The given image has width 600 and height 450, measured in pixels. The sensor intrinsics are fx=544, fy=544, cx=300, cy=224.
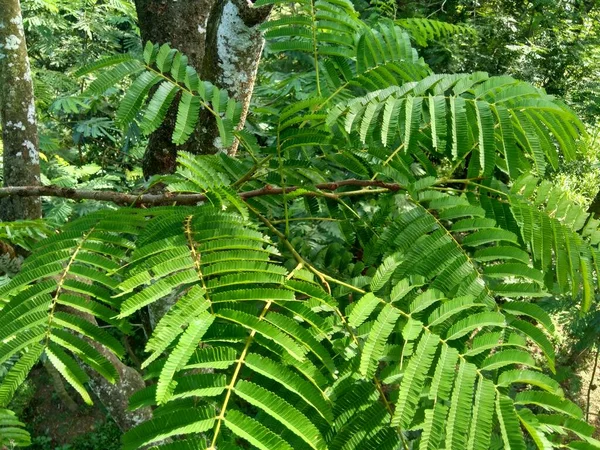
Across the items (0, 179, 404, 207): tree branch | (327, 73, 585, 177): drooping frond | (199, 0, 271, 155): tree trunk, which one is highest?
(199, 0, 271, 155): tree trunk

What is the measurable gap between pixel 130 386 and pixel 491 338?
208 cm

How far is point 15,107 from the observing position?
2.98 m

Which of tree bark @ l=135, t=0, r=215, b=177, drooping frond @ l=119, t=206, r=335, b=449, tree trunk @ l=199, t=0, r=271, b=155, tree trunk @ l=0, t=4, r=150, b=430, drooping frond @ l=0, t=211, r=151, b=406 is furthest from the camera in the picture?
tree trunk @ l=0, t=4, r=150, b=430

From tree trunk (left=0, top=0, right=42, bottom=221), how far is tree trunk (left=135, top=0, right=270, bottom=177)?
4.02 feet

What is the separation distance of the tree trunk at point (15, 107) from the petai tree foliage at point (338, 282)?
2023mm

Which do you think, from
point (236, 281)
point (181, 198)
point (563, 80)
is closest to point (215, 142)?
point (181, 198)

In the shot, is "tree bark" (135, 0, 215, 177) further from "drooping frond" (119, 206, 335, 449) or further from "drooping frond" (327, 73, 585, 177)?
"drooping frond" (119, 206, 335, 449)

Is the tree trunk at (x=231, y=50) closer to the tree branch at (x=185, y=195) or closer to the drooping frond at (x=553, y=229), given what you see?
the tree branch at (x=185, y=195)

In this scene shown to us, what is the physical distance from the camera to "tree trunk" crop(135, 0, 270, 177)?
5.91 feet

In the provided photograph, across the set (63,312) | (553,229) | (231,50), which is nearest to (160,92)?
(63,312)

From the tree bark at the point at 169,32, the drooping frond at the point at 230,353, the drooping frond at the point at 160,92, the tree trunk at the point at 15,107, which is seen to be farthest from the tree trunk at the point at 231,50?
the tree trunk at the point at 15,107

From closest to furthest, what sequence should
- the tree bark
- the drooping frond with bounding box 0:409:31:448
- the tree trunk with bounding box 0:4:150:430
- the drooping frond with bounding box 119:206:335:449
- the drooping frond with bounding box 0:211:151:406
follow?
1. the drooping frond with bounding box 119:206:335:449
2. the drooping frond with bounding box 0:211:151:406
3. the drooping frond with bounding box 0:409:31:448
4. the tree bark
5. the tree trunk with bounding box 0:4:150:430

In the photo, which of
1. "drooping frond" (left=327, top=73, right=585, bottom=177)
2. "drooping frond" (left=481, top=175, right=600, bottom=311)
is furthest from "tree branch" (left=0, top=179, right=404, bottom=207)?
"drooping frond" (left=481, top=175, right=600, bottom=311)

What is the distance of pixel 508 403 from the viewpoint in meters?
0.74
